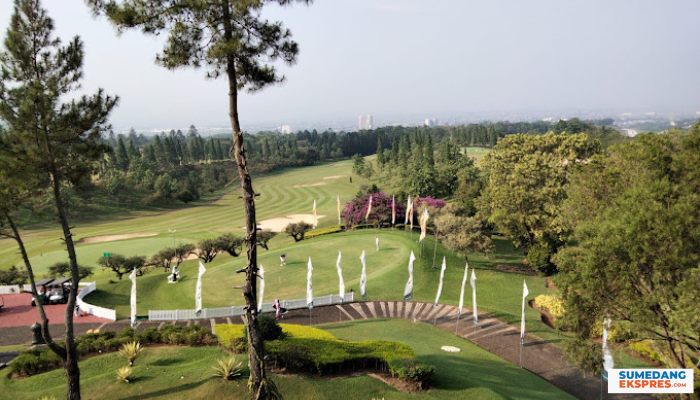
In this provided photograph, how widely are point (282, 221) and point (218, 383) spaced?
5415 cm

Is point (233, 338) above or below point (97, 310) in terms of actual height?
above

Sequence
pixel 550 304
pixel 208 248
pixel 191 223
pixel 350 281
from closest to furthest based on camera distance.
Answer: pixel 550 304
pixel 350 281
pixel 208 248
pixel 191 223

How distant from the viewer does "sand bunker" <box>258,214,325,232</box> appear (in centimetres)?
6288

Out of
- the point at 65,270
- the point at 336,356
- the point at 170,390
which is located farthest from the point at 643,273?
the point at 65,270

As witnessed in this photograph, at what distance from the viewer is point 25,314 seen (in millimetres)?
27516

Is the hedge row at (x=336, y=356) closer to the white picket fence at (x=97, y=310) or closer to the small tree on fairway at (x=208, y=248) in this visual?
the white picket fence at (x=97, y=310)

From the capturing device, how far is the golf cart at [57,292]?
29328mm

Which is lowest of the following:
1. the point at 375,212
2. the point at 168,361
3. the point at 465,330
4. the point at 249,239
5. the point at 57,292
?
the point at 465,330

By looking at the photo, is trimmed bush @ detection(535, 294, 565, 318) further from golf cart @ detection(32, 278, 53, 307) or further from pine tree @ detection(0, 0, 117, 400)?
golf cart @ detection(32, 278, 53, 307)

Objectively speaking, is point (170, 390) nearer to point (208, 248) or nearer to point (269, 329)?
point (269, 329)

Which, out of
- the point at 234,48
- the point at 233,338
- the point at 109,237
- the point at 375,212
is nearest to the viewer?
the point at 234,48

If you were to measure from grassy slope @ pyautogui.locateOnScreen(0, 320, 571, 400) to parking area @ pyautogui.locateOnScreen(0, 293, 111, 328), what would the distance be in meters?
12.6

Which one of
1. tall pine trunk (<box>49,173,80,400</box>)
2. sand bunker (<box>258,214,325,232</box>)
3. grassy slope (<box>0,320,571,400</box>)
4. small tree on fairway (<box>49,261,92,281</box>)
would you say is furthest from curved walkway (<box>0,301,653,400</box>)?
sand bunker (<box>258,214,325,232</box>)

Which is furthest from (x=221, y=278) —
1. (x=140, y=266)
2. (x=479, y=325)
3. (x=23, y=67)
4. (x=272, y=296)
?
(x=23, y=67)
